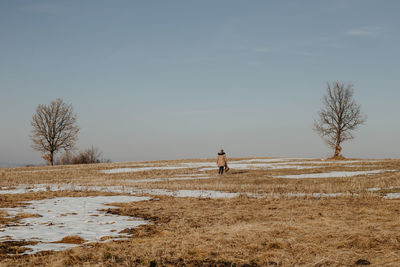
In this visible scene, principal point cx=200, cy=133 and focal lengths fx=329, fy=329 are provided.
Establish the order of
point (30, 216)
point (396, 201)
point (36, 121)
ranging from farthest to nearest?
point (36, 121), point (396, 201), point (30, 216)

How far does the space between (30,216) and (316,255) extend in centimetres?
744

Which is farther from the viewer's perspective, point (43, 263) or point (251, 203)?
point (251, 203)

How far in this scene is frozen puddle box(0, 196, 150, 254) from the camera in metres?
6.59

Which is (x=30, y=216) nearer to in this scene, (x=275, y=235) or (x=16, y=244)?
(x=16, y=244)

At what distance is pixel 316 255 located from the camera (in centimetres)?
546

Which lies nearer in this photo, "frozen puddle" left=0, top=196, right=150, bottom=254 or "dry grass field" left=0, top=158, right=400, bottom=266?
"dry grass field" left=0, top=158, right=400, bottom=266

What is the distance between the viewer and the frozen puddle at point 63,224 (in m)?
6.59

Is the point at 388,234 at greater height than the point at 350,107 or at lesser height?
lesser

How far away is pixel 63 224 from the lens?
8.00m

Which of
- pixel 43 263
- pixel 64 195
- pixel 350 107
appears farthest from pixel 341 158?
pixel 43 263

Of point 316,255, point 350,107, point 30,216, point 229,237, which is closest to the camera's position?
point 316,255

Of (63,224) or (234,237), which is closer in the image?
(234,237)

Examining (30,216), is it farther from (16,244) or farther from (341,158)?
(341,158)

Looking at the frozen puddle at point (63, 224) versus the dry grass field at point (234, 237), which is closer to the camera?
the dry grass field at point (234, 237)
